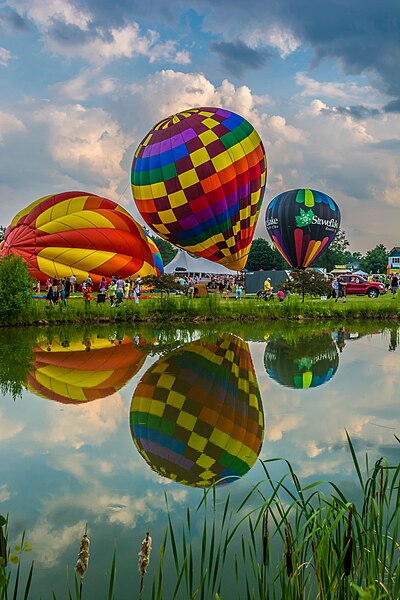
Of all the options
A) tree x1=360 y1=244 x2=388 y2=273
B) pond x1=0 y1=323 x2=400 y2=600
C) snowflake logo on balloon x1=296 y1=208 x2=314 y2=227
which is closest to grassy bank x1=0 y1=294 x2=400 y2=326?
pond x1=0 y1=323 x2=400 y2=600

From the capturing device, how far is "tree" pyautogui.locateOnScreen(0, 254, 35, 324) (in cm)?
1795

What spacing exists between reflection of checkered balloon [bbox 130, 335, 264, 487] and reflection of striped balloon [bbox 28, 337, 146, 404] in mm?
576

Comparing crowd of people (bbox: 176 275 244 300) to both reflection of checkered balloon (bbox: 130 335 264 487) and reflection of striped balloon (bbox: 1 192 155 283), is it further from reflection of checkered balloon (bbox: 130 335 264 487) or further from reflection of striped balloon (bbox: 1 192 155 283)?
reflection of checkered balloon (bbox: 130 335 264 487)

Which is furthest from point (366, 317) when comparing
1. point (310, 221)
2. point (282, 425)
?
point (282, 425)

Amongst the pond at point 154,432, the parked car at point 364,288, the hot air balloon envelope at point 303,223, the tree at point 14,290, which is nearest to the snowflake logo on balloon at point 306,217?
the hot air balloon envelope at point 303,223

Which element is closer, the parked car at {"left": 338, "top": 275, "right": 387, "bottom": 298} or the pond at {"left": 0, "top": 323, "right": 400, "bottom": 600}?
the pond at {"left": 0, "top": 323, "right": 400, "bottom": 600}

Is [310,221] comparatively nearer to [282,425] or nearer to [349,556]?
[282,425]

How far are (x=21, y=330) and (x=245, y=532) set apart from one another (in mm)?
14248

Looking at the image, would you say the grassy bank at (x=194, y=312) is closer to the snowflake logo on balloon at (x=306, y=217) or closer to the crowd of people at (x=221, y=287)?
the crowd of people at (x=221, y=287)

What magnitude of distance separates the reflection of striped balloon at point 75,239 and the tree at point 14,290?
199 inches

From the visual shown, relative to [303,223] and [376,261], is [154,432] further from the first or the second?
[376,261]

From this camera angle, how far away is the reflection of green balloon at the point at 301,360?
9961 mm

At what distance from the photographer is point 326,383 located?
9.50m

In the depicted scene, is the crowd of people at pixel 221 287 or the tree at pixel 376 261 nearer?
the crowd of people at pixel 221 287
